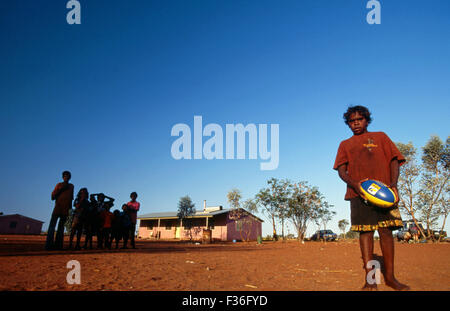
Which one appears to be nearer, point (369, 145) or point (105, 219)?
point (369, 145)

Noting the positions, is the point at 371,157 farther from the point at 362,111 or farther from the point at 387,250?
the point at 387,250

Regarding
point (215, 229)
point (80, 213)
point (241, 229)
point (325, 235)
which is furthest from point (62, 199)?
point (325, 235)

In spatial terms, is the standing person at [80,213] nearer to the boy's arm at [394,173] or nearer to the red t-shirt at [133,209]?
the red t-shirt at [133,209]

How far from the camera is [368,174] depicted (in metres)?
3.12

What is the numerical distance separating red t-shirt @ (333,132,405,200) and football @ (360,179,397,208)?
0.25m

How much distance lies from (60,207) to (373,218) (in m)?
7.34

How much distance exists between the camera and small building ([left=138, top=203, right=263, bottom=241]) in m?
33.3

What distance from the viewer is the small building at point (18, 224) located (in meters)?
42.5

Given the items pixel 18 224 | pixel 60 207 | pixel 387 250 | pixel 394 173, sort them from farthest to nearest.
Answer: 1. pixel 18 224
2. pixel 60 207
3. pixel 394 173
4. pixel 387 250

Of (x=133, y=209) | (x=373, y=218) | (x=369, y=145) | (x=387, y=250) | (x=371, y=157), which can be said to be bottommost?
(x=387, y=250)

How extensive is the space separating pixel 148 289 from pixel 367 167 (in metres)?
2.84

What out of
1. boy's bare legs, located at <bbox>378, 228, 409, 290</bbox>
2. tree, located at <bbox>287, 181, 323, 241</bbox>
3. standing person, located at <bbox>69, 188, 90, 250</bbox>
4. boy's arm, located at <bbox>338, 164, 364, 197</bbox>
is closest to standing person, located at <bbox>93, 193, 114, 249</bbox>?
standing person, located at <bbox>69, 188, 90, 250</bbox>

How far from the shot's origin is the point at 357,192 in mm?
2941
